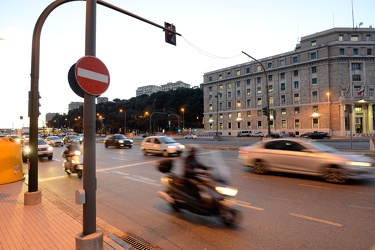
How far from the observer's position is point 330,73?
63.1m

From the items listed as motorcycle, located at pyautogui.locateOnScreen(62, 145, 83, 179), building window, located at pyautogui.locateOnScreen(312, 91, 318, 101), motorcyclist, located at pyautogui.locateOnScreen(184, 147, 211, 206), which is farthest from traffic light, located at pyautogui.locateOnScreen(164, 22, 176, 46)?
building window, located at pyautogui.locateOnScreen(312, 91, 318, 101)

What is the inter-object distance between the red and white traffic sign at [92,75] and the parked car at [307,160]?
27.0 ft

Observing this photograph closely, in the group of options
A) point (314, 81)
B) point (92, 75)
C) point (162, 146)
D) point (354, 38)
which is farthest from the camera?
point (314, 81)

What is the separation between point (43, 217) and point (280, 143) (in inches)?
342

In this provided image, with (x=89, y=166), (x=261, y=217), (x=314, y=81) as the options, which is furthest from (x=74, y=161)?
(x=314, y=81)

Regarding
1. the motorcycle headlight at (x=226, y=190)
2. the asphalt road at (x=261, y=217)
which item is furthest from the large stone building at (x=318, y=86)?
the motorcycle headlight at (x=226, y=190)

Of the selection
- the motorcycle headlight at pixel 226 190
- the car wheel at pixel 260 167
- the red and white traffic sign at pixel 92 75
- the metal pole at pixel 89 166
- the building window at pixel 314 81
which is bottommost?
the car wheel at pixel 260 167

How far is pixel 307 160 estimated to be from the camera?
9.39 meters

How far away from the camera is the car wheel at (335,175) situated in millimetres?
8625

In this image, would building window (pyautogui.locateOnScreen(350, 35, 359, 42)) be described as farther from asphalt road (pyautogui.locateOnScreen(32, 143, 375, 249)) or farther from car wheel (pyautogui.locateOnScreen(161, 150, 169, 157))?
asphalt road (pyautogui.locateOnScreen(32, 143, 375, 249))

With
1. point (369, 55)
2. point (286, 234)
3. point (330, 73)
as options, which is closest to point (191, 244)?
point (286, 234)

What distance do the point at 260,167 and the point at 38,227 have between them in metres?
8.47

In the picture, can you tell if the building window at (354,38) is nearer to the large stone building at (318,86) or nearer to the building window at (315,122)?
the large stone building at (318,86)

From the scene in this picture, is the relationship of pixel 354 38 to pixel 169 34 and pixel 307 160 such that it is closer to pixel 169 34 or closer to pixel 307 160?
pixel 307 160
